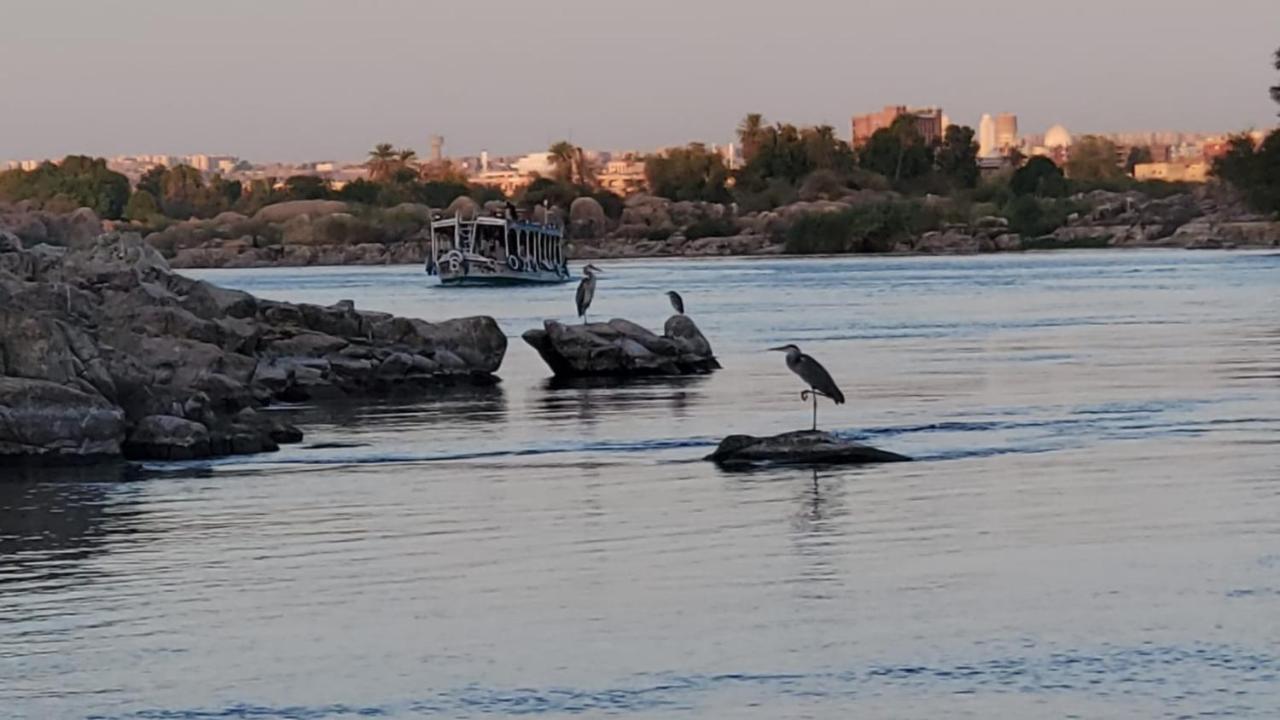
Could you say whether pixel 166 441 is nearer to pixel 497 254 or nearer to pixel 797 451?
pixel 797 451

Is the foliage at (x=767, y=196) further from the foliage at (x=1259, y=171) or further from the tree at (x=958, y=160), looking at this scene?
the foliage at (x=1259, y=171)

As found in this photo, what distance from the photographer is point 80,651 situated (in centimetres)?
1362

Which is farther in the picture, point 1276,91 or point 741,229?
point 741,229

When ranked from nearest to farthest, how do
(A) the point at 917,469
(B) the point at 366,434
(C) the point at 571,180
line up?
1. (A) the point at 917,469
2. (B) the point at 366,434
3. (C) the point at 571,180

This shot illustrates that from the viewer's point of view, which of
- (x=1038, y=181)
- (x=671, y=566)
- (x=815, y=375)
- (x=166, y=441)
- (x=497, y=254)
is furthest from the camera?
(x=1038, y=181)

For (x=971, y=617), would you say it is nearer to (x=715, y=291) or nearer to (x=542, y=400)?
(x=542, y=400)

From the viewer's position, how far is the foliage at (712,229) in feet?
563

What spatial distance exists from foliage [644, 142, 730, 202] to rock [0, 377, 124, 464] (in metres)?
168

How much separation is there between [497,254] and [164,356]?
213 feet

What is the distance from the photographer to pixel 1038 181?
179 meters

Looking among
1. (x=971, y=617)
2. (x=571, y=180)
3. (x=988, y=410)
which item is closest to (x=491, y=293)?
(x=988, y=410)

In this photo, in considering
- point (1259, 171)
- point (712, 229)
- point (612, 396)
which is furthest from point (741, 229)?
point (612, 396)

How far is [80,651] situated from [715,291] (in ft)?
222

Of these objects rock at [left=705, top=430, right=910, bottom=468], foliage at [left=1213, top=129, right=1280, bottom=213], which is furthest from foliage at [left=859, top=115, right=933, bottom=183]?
rock at [left=705, top=430, right=910, bottom=468]
